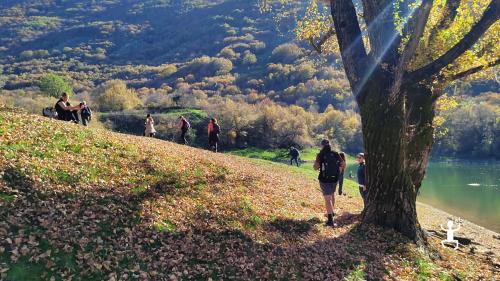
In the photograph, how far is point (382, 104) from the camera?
13.2m

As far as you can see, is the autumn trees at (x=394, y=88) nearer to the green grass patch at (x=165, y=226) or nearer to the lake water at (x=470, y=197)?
the green grass patch at (x=165, y=226)

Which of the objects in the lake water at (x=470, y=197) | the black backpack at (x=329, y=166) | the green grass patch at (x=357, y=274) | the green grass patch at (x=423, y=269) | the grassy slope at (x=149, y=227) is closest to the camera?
the grassy slope at (x=149, y=227)

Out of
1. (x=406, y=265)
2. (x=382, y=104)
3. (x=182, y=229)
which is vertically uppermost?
(x=382, y=104)

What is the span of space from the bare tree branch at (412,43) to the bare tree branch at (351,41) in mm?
1306

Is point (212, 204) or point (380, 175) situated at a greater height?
point (380, 175)

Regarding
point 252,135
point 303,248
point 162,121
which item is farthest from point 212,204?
point 252,135

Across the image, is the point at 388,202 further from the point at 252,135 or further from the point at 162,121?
the point at 252,135

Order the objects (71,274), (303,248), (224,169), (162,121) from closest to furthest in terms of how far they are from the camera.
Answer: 1. (71,274)
2. (303,248)
3. (224,169)
4. (162,121)

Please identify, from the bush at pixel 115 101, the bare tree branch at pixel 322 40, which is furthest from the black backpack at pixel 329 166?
the bush at pixel 115 101

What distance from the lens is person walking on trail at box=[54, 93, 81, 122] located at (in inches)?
862

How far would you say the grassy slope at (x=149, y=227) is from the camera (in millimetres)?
8953

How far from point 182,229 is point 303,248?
348 centimetres

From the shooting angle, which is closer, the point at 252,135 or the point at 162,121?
the point at 162,121

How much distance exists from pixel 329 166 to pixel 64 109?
15.3 m
